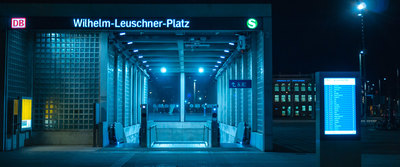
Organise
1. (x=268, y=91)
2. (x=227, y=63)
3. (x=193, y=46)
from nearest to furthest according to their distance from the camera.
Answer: (x=268, y=91), (x=193, y=46), (x=227, y=63)

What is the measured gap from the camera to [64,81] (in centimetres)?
1612

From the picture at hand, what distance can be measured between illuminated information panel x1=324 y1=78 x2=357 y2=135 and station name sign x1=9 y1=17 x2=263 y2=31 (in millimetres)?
6416

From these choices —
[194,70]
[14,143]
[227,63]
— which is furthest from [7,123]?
[194,70]

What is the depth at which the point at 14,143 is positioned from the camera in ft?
46.9

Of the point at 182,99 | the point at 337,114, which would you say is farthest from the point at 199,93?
the point at 337,114

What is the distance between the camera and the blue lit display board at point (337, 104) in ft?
25.3

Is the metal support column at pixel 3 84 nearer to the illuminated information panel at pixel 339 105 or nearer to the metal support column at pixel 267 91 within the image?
the metal support column at pixel 267 91

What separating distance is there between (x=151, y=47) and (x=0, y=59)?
295 inches

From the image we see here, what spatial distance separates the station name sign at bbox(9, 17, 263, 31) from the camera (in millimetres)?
13719

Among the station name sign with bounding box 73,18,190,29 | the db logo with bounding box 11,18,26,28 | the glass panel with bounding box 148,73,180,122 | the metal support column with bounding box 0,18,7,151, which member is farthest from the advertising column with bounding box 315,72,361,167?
the glass panel with bounding box 148,73,180,122

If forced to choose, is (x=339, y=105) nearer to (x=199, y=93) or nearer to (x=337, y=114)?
(x=337, y=114)

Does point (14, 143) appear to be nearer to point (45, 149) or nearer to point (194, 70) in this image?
point (45, 149)

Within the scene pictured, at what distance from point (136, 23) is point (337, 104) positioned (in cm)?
800

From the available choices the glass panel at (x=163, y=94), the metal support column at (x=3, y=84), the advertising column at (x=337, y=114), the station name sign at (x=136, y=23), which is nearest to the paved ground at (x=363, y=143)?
the station name sign at (x=136, y=23)
